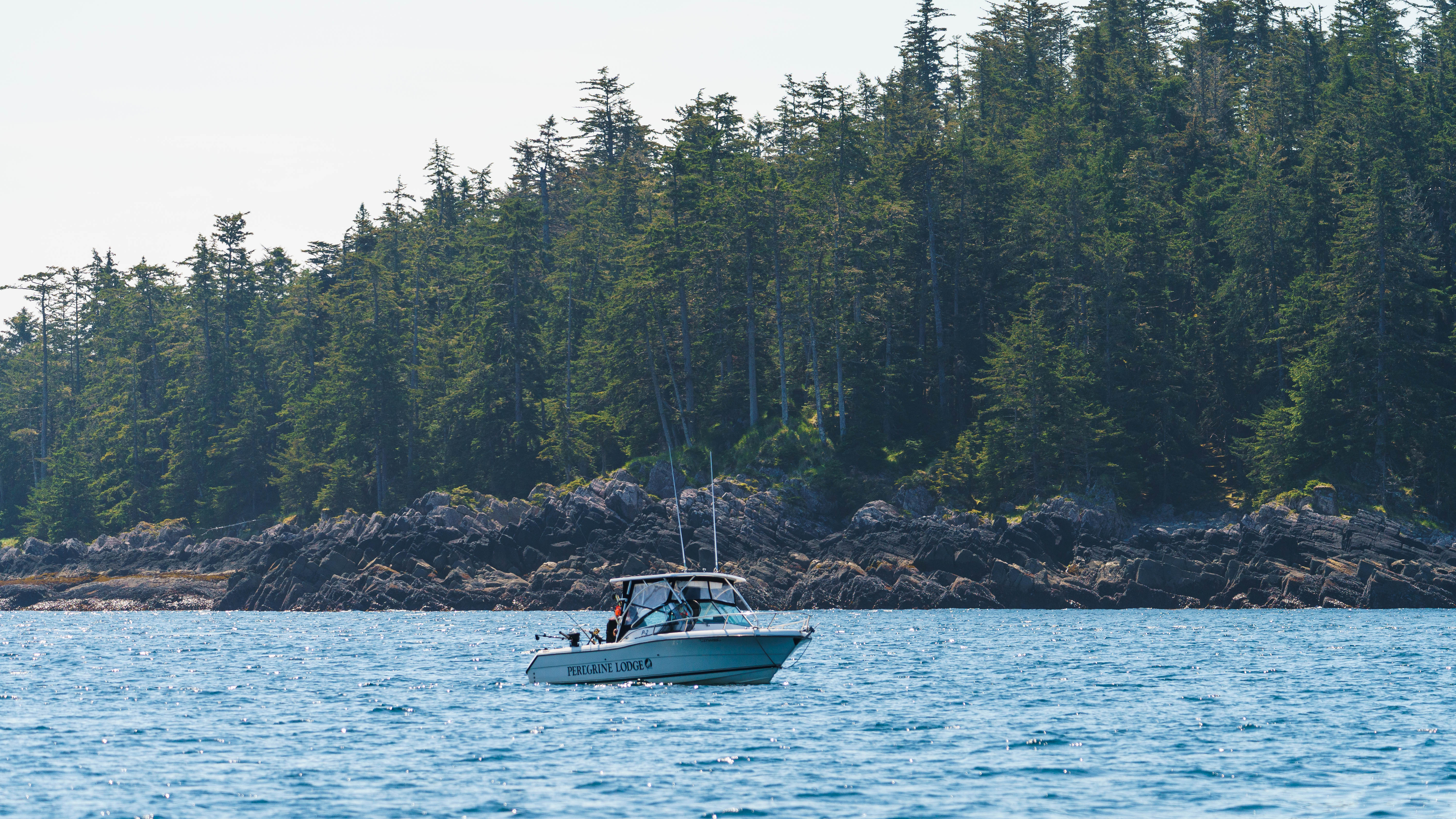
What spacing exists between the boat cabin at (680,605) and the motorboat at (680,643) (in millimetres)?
18

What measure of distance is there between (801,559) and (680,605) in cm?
3318

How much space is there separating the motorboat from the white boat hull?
0.02 m

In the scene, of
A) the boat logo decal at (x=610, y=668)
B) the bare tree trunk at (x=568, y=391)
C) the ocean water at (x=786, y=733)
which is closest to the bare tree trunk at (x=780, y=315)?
the bare tree trunk at (x=568, y=391)

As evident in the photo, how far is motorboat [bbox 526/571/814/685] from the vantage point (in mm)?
29641

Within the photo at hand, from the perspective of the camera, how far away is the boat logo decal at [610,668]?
30219 millimetres

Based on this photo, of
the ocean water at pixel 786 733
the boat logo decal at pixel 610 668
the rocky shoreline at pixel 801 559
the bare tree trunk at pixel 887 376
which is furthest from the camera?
the bare tree trunk at pixel 887 376

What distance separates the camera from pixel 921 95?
106750mm

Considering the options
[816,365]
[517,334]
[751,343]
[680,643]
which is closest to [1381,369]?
[816,365]

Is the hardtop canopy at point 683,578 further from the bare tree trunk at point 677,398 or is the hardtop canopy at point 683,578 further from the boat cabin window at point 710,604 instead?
the bare tree trunk at point 677,398

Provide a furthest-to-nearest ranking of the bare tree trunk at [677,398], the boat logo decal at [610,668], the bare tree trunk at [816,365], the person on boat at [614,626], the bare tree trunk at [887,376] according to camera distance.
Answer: the bare tree trunk at [677,398]
the bare tree trunk at [887,376]
the bare tree trunk at [816,365]
the person on boat at [614,626]
the boat logo decal at [610,668]

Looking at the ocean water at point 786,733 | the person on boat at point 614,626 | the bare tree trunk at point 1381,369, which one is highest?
the bare tree trunk at point 1381,369

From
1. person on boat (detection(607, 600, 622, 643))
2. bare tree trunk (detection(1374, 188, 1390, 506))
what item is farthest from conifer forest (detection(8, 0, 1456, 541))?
person on boat (detection(607, 600, 622, 643))

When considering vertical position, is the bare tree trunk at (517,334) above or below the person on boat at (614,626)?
above

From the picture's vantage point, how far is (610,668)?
30.7 metres
